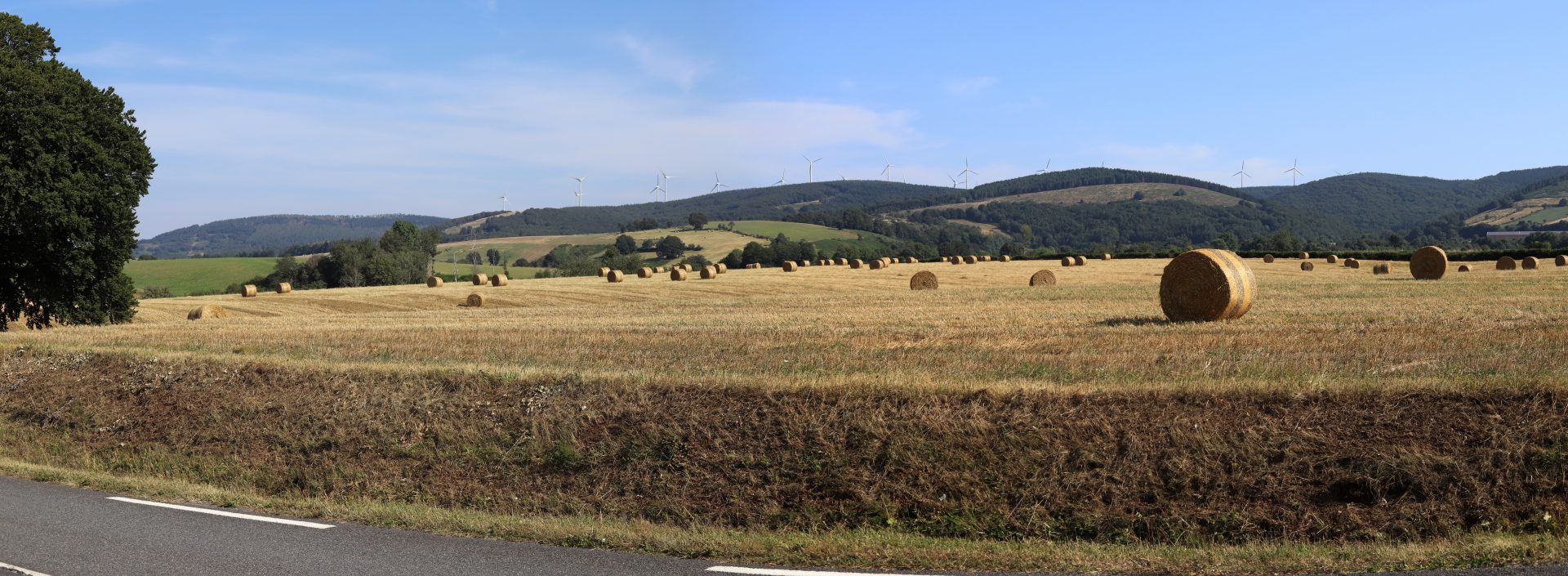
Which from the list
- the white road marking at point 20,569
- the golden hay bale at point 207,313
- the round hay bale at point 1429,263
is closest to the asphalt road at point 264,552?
the white road marking at point 20,569

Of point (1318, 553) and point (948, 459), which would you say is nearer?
point (1318, 553)

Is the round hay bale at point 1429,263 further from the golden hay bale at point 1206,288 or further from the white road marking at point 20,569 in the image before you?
the white road marking at point 20,569

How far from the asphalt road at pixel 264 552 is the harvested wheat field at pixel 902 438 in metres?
0.49

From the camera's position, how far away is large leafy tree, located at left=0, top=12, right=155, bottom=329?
32.2 metres

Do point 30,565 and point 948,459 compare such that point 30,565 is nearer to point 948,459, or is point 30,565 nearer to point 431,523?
point 431,523

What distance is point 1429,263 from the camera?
51.8 m

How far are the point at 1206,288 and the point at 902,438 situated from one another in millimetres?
16487

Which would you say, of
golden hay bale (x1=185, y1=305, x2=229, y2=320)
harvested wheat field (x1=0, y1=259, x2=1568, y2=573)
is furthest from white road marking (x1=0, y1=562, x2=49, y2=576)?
golden hay bale (x1=185, y1=305, x2=229, y2=320)

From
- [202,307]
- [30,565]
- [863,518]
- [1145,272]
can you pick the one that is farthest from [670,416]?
[1145,272]

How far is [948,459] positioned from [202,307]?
40.3 m

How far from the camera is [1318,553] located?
916cm

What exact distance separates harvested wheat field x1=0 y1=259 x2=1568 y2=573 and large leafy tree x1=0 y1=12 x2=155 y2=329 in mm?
12384

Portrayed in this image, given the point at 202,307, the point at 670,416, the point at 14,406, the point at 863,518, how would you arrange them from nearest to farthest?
the point at 863,518 < the point at 670,416 < the point at 14,406 < the point at 202,307

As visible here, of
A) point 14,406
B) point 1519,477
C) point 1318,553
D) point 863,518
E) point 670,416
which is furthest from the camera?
point 14,406
